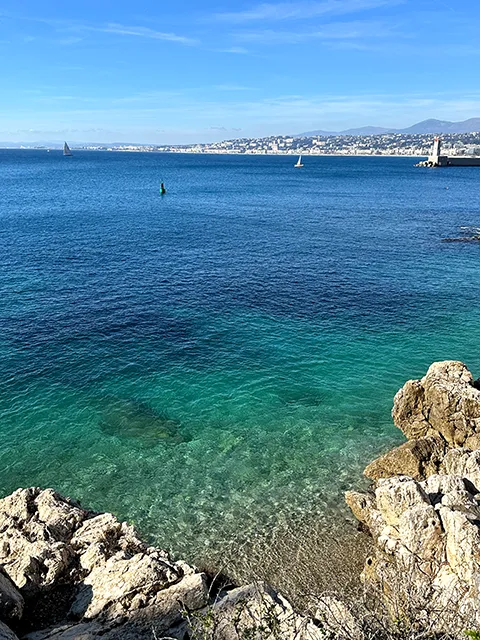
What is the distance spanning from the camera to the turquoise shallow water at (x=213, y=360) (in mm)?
21891

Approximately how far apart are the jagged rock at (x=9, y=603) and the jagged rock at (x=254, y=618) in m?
4.23

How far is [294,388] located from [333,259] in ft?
99.8

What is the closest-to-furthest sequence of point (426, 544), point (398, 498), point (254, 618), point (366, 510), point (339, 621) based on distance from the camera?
point (339, 621), point (254, 618), point (426, 544), point (398, 498), point (366, 510)

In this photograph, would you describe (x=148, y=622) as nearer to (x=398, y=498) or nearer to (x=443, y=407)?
(x=398, y=498)

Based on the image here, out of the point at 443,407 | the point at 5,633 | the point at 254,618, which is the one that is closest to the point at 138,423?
the point at 443,407

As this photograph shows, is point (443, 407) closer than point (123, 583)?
No

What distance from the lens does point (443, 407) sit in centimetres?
2295

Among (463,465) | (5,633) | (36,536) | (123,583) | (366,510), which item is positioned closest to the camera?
(5,633)

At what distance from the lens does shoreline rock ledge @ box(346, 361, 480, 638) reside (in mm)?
11234

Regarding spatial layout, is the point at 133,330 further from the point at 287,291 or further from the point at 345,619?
the point at 345,619

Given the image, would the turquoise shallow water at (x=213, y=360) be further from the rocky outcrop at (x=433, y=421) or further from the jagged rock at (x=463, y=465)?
the jagged rock at (x=463, y=465)

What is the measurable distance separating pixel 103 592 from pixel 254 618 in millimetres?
4079

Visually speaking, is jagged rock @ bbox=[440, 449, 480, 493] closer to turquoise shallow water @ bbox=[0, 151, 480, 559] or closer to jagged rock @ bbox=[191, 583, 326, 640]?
turquoise shallow water @ bbox=[0, 151, 480, 559]

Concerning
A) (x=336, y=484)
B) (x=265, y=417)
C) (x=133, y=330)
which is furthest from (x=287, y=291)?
(x=336, y=484)
